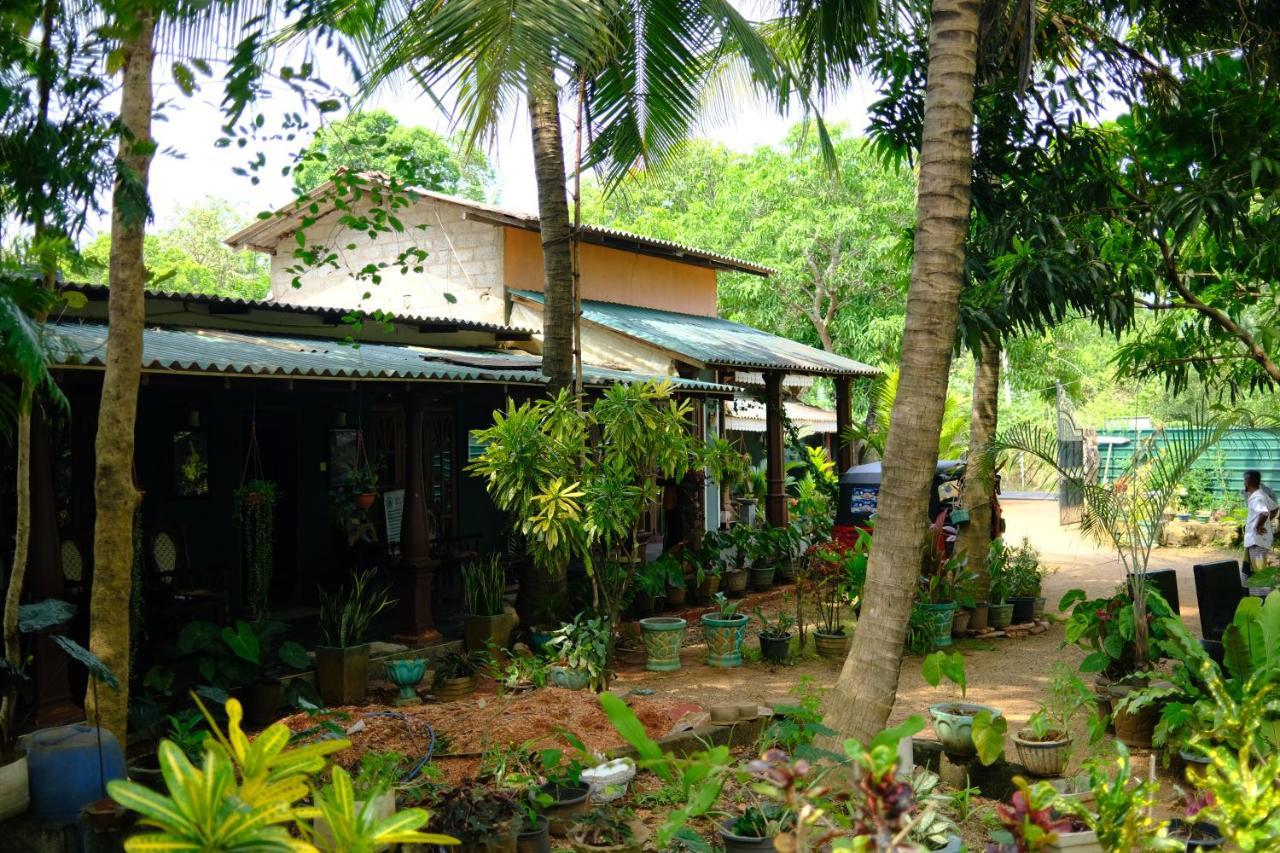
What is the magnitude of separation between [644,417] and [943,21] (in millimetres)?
4219

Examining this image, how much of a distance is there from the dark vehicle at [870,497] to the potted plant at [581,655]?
4610 millimetres

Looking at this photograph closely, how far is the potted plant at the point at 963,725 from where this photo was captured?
18.9ft

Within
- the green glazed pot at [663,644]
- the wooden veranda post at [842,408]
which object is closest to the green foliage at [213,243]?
the wooden veranda post at [842,408]

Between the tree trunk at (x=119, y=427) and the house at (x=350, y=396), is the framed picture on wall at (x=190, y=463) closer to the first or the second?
the house at (x=350, y=396)

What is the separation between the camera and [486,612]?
970 cm

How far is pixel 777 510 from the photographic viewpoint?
15.3m

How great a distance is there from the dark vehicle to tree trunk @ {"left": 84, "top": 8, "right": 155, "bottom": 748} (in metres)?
8.78

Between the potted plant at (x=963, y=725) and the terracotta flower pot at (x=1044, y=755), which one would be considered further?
the terracotta flower pot at (x=1044, y=755)

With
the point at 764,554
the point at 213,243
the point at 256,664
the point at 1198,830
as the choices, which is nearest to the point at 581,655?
the point at 256,664

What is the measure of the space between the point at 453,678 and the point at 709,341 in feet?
27.9

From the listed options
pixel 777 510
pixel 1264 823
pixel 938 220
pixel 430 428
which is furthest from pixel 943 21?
pixel 777 510

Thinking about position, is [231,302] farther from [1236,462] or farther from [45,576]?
[1236,462]

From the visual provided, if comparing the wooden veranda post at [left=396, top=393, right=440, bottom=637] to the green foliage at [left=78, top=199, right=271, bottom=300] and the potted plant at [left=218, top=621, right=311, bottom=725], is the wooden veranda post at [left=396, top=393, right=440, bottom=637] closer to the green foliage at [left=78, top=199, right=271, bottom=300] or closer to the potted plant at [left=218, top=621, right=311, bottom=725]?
the potted plant at [left=218, top=621, right=311, bottom=725]

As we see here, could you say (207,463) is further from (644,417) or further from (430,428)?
(644,417)
